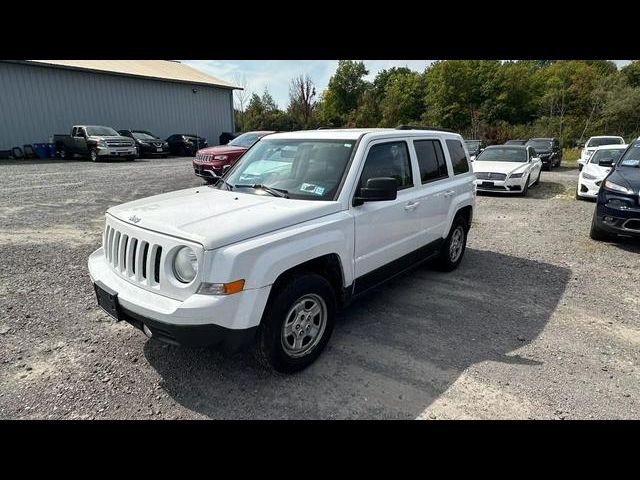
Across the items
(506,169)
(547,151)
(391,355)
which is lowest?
(391,355)

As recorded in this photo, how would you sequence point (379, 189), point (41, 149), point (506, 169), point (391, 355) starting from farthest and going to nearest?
point (41, 149) < point (506, 169) < point (391, 355) < point (379, 189)

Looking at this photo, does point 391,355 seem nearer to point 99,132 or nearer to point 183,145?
point 99,132

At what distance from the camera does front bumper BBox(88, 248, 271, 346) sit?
2.37 meters

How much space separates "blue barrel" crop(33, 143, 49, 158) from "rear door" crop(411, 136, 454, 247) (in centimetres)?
2398

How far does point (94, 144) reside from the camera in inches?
766

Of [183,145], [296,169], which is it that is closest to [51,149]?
[183,145]

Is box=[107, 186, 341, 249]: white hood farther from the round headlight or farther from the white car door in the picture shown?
the white car door

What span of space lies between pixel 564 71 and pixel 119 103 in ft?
148

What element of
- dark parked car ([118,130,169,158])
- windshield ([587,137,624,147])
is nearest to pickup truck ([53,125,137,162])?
dark parked car ([118,130,169,158])

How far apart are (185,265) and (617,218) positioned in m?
6.53

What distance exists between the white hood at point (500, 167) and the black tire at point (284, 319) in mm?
10196

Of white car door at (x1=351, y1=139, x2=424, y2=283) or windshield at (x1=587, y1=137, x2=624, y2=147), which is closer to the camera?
white car door at (x1=351, y1=139, x2=424, y2=283)

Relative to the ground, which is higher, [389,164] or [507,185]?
[389,164]
